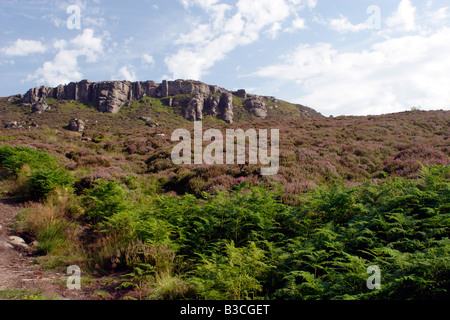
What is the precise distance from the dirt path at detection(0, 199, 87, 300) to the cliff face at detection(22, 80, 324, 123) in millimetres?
99434

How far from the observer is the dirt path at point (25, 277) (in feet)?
12.3

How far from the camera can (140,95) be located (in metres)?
129

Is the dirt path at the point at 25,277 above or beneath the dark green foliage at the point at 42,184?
beneath

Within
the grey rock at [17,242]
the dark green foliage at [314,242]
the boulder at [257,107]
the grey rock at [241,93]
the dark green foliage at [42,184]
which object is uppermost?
the grey rock at [241,93]

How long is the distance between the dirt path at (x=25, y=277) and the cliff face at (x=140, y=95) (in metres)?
99.4

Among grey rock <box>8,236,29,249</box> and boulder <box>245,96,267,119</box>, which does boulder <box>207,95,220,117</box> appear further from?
grey rock <box>8,236,29,249</box>

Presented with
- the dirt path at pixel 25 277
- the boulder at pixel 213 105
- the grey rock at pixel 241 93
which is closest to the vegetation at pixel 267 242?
the dirt path at pixel 25 277

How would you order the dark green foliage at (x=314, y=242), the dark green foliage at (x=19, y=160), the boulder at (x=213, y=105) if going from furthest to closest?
the boulder at (x=213, y=105)
the dark green foliage at (x=19, y=160)
the dark green foliage at (x=314, y=242)

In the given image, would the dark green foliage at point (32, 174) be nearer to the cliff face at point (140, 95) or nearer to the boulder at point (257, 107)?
the cliff face at point (140, 95)

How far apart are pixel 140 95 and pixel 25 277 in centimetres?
13560

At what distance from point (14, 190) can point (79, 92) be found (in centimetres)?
13229

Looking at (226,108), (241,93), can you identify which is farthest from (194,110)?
(241,93)

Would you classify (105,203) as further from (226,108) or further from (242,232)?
(226,108)
